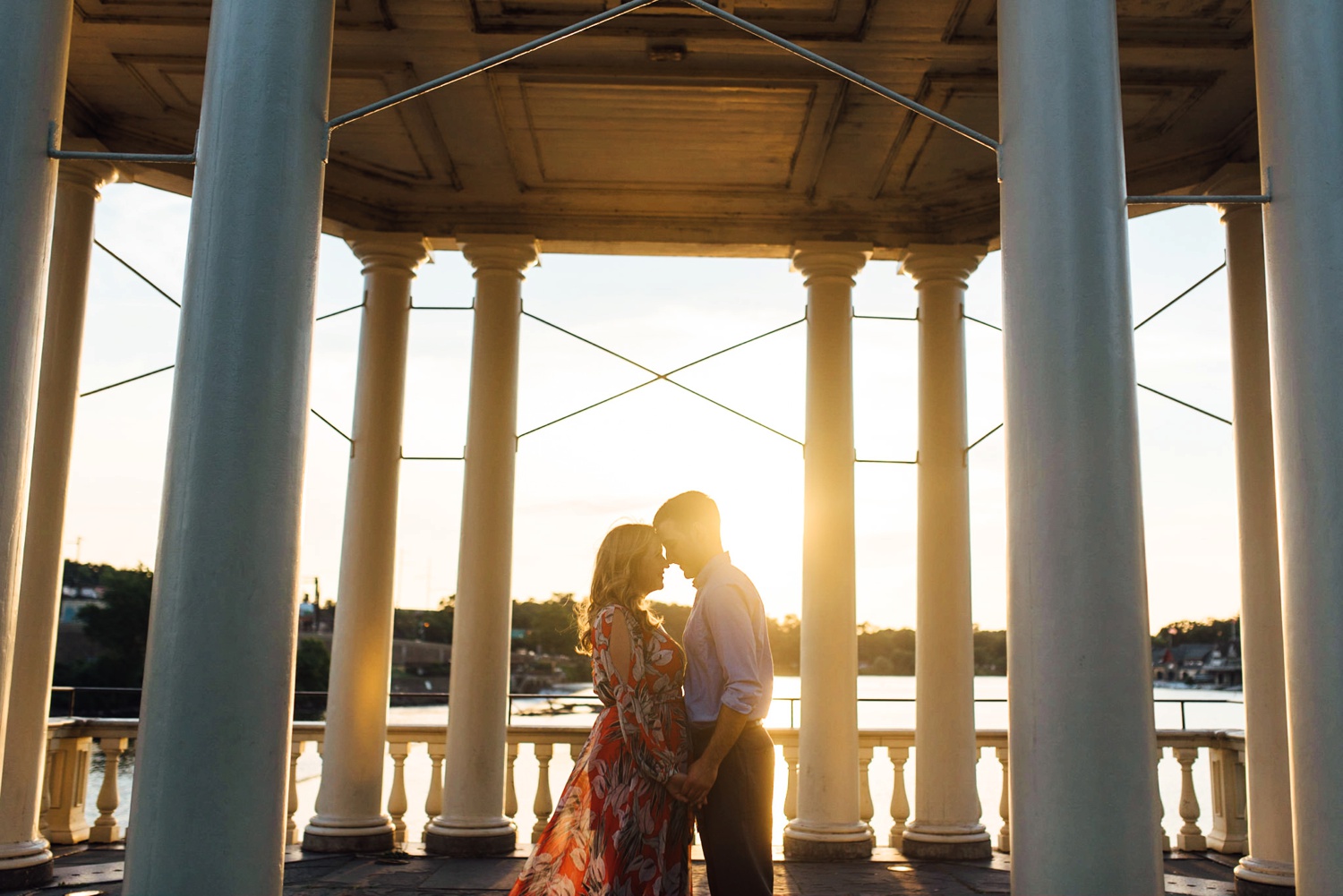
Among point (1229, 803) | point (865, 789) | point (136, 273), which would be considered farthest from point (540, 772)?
point (1229, 803)

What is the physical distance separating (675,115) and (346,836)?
28.1 ft

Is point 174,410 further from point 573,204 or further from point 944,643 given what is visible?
point 944,643

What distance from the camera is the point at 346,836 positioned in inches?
511

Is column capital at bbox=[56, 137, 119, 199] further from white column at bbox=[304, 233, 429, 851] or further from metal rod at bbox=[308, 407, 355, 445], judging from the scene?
metal rod at bbox=[308, 407, 355, 445]

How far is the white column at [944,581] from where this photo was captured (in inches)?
529

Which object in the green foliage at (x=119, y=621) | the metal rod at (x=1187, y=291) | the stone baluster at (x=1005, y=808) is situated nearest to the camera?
the metal rod at (x=1187, y=291)

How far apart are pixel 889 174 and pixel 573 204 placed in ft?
12.4

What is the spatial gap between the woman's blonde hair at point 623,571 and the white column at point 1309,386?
378cm

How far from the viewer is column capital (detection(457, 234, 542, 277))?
46.9 feet

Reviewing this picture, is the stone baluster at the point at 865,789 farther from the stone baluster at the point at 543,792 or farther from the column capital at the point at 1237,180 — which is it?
the column capital at the point at 1237,180

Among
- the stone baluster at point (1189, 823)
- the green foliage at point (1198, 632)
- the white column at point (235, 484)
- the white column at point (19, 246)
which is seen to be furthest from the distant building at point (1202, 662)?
the white column at point (19, 246)

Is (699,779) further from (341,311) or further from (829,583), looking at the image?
(341,311)

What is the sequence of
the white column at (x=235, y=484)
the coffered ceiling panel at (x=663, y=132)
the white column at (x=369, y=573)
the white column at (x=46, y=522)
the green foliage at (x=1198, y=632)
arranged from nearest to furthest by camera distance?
the white column at (x=235, y=484), the white column at (x=46, y=522), the coffered ceiling panel at (x=663, y=132), the white column at (x=369, y=573), the green foliage at (x=1198, y=632)

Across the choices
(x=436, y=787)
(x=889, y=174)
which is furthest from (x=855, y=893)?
(x=889, y=174)
